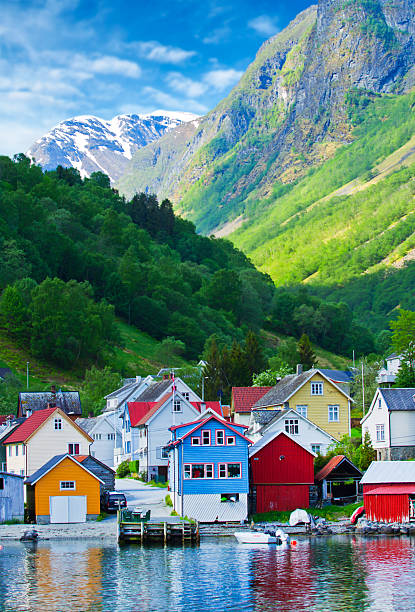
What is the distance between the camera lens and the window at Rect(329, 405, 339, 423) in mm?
94125

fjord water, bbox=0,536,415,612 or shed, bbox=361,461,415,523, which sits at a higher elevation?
shed, bbox=361,461,415,523

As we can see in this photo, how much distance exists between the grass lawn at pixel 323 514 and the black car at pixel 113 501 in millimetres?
10949

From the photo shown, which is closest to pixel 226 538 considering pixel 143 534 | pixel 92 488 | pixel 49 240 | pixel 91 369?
pixel 143 534

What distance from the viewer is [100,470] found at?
255ft

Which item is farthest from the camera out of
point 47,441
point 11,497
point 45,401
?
point 45,401

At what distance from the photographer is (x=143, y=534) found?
217ft

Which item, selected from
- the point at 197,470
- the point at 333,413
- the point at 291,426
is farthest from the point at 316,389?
the point at 197,470

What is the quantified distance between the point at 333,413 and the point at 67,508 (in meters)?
32.9

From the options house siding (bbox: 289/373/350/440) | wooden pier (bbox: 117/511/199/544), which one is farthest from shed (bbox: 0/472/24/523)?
house siding (bbox: 289/373/350/440)

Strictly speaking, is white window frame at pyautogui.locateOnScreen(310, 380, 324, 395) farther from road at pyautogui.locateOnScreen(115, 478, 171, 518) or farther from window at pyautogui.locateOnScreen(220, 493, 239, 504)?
window at pyautogui.locateOnScreen(220, 493, 239, 504)

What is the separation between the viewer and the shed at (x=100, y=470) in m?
76.8

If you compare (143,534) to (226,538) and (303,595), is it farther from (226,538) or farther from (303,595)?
(303,595)

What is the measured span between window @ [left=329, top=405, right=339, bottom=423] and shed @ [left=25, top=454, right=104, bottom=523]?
30.1 m

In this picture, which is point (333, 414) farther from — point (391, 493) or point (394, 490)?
point (391, 493)
